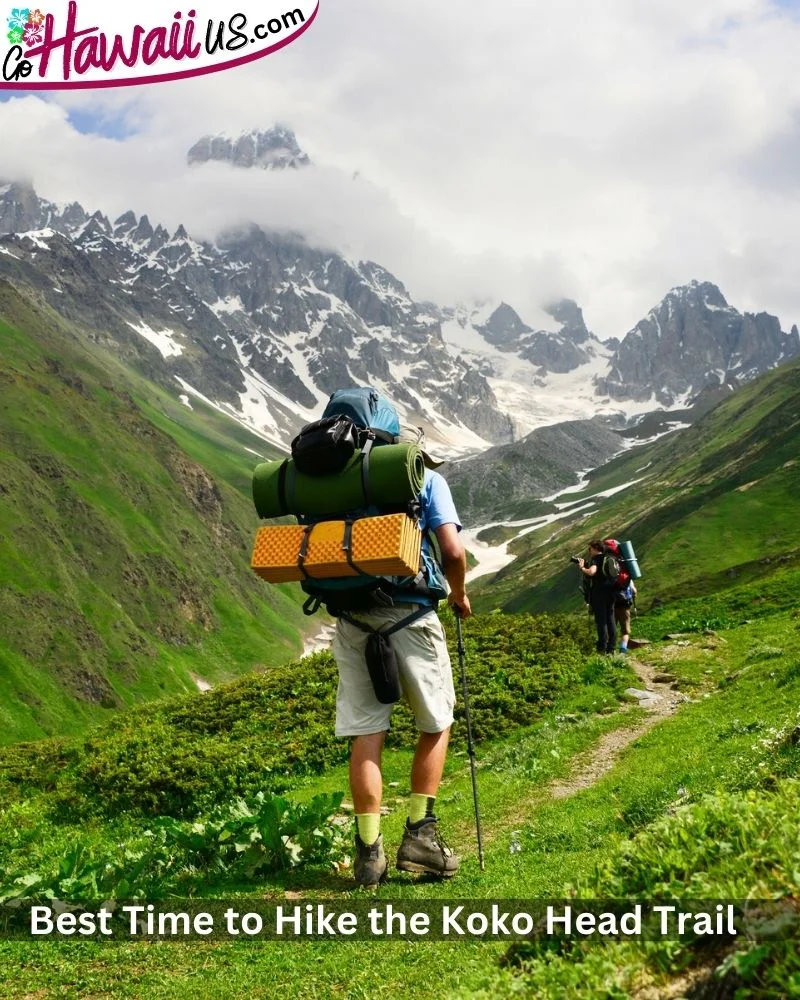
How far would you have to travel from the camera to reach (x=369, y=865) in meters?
8.45

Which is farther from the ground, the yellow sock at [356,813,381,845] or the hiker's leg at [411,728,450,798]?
the hiker's leg at [411,728,450,798]

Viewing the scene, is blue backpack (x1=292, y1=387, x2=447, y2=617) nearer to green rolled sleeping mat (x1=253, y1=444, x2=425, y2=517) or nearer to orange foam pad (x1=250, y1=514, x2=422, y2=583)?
green rolled sleeping mat (x1=253, y1=444, x2=425, y2=517)

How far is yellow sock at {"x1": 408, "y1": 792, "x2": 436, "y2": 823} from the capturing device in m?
8.78

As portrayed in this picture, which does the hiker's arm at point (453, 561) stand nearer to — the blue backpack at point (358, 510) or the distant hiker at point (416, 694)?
the distant hiker at point (416, 694)

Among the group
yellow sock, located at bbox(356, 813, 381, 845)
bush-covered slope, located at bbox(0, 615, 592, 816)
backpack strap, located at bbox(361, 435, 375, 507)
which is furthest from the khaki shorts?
bush-covered slope, located at bbox(0, 615, 592, 816)

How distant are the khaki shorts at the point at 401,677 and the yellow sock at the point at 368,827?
0.86m

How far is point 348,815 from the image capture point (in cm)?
1320

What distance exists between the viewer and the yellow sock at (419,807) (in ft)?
28.8

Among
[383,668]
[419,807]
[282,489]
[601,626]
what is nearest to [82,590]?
[601,626]

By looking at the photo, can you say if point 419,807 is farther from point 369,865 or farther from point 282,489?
point 282,489

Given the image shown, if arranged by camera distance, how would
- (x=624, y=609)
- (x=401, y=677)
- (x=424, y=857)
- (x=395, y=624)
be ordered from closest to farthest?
(x=424, y=857)
(x=395, y=624)
(x=401, y=677)
(x=624, y=609)

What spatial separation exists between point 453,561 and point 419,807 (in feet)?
8.96

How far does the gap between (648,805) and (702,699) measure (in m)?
8.98

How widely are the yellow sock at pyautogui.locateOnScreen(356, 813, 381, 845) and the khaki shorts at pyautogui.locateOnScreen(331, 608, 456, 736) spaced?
861mm
